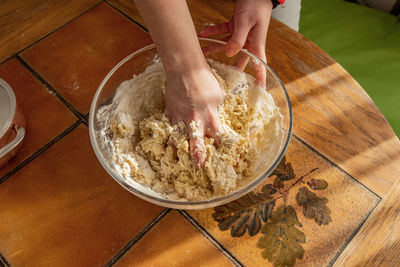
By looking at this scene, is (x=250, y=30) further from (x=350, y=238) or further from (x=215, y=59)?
(x=350, y=238)

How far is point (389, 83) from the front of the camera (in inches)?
46.0

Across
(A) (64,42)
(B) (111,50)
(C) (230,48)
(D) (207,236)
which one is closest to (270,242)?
(D) (207,236)

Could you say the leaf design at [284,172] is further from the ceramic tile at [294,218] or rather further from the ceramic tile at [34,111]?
the ceramic tile at [34,111]

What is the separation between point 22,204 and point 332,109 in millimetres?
727

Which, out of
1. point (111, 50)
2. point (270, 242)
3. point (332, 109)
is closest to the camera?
point (270, 242)

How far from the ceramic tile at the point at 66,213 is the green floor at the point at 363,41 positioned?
0.97 metres

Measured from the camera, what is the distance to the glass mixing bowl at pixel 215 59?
0.55 meters

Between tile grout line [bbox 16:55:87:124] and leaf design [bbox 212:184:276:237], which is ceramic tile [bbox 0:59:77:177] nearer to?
tile grout line [bbox 16:55:87:124]

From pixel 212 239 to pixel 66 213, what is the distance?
0.30m

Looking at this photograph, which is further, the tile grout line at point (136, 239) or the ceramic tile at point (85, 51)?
the ceramic tile at point (85, 51)

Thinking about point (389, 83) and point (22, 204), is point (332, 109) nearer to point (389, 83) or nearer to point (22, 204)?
point (389, 83)

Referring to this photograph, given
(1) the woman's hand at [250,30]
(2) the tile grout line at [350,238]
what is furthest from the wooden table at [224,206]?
(1) the woman's hand at [250,30]

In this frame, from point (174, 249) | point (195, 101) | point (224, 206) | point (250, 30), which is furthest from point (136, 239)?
point (250, 30)

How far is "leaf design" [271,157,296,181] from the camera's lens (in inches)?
26.6
